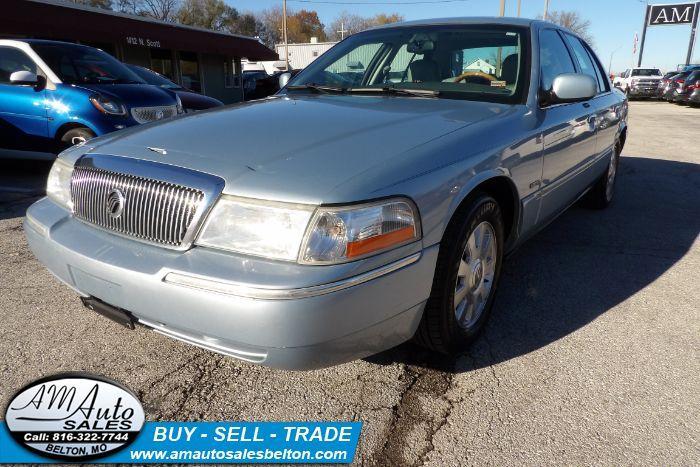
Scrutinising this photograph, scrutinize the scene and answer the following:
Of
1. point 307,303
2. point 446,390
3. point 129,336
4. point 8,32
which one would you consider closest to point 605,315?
point 446,390

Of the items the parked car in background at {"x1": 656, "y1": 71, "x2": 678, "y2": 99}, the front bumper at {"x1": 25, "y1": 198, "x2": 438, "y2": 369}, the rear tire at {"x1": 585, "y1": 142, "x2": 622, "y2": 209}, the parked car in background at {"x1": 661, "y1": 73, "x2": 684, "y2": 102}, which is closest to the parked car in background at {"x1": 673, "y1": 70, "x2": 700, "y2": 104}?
the parked car in background at {"x1": 661, "y1": 73, "x2": 684, "y2": 102}

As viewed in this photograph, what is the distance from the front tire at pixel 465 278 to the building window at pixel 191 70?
782 inches

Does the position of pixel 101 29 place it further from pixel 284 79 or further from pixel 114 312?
pixel 114 312

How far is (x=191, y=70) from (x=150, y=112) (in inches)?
649

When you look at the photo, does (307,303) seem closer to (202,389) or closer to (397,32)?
(202,389)

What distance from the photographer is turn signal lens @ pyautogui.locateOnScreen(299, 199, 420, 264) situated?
177cm

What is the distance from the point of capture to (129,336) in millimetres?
2697

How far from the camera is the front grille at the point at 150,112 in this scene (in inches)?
247

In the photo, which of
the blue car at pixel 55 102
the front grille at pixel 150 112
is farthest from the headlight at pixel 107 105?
the front grille at pixel 150 112

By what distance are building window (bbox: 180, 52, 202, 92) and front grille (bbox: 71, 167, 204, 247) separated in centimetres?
1958

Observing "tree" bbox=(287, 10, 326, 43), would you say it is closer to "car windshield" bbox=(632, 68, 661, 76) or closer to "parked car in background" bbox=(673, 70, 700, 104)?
"car windshield" bbox=(632, 68, 661, 76)

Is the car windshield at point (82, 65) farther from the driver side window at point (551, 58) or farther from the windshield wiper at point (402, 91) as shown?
the driver side window at point (551, 58)

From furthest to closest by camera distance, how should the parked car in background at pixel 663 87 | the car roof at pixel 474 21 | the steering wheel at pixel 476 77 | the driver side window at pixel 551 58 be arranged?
the parked car in background at pixel 663 87
the car roof at pixel 474 21
the driver side window at pixel 551 58
the steering wheel at pixel 476 77

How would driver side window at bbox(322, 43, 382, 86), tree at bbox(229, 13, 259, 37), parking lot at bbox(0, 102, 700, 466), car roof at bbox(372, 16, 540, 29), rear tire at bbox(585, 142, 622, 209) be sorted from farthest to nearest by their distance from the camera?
tree at bbox(229, 13, 259, 37), rear tire at bbox(585, 142, 622, 209), driver side window at bbox(322, 43, 382, 86), car roof at bbox(372, 16, 540, 29), parking lot at bbox(0, 102, 700, 466)
